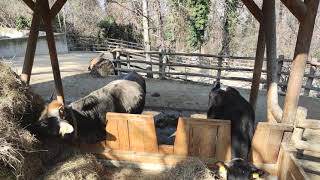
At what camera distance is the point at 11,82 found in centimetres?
382

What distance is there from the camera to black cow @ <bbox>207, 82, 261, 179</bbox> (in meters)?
3.57

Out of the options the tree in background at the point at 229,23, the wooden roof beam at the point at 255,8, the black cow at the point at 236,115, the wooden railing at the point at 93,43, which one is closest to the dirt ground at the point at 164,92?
the black cow at the point at 236,115

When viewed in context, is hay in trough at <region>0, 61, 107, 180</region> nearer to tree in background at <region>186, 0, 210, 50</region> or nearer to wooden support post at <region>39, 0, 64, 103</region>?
wooden support post at <region>39, 0, 64, 103</region>

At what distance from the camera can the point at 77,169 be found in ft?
12.5

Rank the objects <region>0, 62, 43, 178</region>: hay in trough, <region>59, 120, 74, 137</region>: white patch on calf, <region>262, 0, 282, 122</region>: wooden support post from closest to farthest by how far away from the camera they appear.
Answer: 1. <region>0, 62, 43, 178</region>: hay in trough
2. <region>59, 120, 74, 137</region>: white patch on calf
3. <region>262, 0, 282, 122</region>: wooden support post

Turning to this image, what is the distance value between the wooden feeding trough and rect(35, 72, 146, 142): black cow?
263 millimetres

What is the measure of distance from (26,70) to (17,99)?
156 centimetres

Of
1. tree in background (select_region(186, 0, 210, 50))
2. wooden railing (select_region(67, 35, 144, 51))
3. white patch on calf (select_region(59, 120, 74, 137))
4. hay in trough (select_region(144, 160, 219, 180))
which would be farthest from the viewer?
wooden railing (select_region(67, 35, 144, 51))

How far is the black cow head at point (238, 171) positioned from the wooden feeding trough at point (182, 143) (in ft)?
1.41

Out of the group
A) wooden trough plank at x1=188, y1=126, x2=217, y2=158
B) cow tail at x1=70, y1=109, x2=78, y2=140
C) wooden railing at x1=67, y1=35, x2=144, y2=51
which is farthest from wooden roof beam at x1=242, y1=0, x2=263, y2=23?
wooden railing at x1=67, y1=35, x2=144, y2=51

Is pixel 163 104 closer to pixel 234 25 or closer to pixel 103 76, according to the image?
pixel 103 76

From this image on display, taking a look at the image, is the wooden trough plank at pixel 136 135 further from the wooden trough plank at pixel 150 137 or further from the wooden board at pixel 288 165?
the wooden board at pixel 288 165

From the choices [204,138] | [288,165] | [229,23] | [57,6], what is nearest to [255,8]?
[204,138]

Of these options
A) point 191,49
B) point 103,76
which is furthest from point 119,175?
point 191,49
